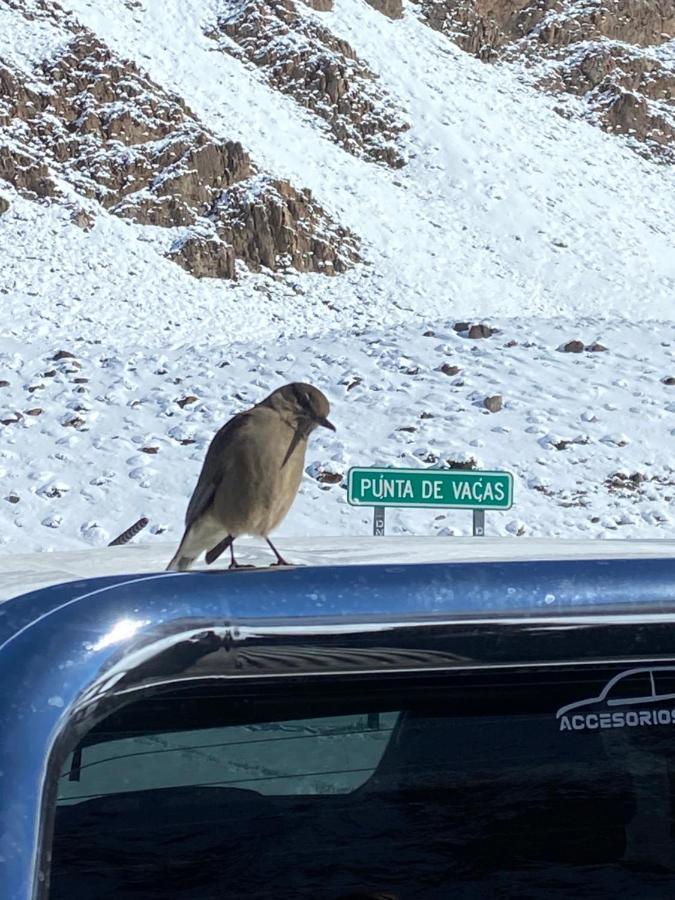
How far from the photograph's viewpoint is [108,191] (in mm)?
29688

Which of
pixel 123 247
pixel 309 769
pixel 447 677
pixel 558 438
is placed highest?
pixel 447 677

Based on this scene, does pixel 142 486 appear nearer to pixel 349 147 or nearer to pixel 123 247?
pixel 123 247

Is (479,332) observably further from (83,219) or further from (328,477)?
(83,219)

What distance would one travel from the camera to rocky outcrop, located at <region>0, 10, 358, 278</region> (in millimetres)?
28656

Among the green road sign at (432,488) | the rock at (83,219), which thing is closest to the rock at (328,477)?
the green road sign at (432,488)

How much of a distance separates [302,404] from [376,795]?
658mm

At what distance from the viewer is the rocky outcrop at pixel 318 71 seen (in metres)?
35.0

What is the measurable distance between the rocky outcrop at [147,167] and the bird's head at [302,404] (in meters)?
25.8

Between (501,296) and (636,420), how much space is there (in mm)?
15873

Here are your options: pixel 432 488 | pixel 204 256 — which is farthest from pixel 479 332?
pixel 204 256

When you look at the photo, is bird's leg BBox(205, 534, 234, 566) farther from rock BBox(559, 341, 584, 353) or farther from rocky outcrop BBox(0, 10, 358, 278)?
rocky outcrop BBox(0, 10, 358, 278)

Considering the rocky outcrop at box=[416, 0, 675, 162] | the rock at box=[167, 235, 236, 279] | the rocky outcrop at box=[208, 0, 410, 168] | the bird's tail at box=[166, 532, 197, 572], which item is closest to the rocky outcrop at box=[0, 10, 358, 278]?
the rock at box=[167, 235, 236, 279]

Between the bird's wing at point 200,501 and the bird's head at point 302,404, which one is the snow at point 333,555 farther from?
the bird's head at point 302,404

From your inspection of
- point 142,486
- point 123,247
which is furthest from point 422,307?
point 142,486
